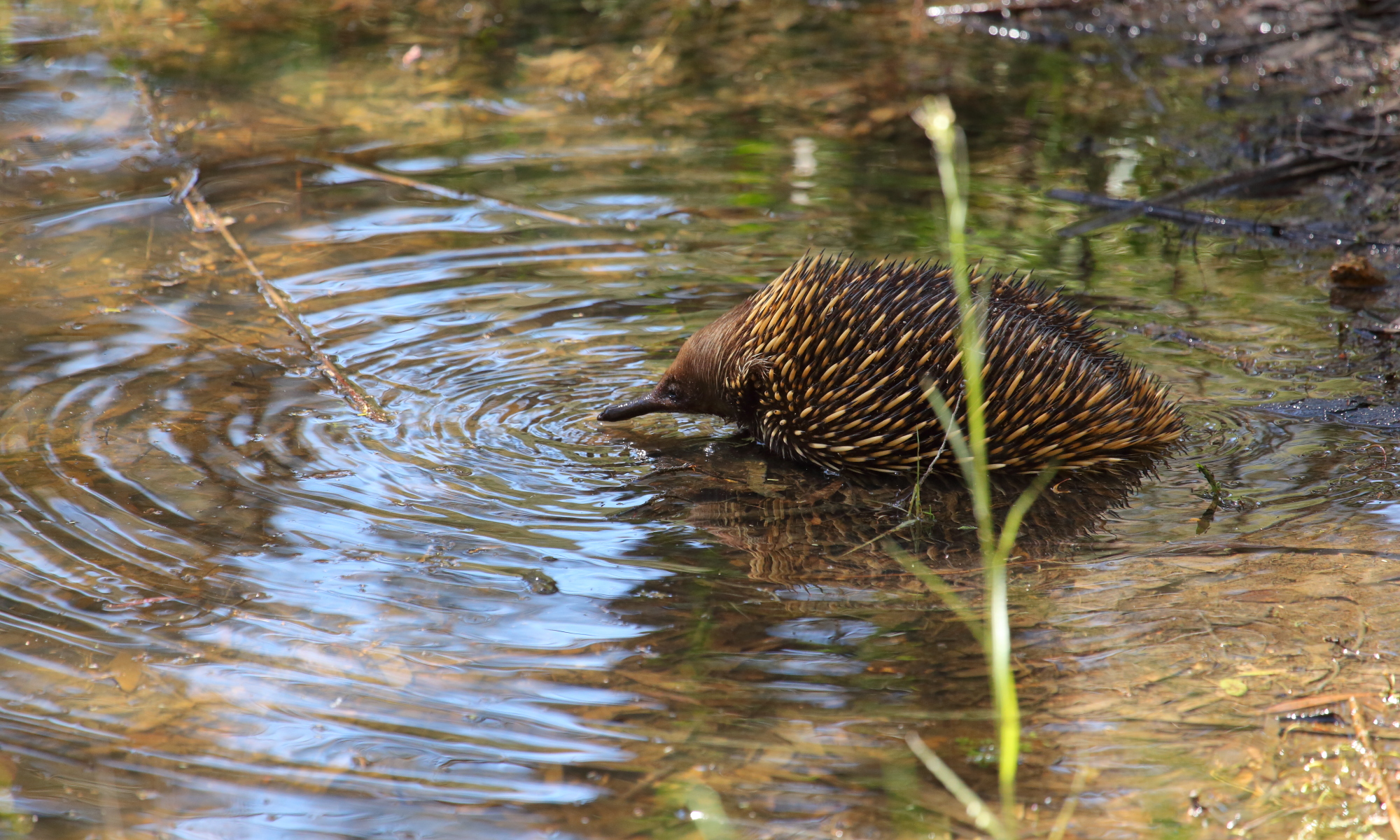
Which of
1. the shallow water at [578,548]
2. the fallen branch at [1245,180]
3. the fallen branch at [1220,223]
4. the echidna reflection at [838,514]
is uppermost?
the fallen branch at [1245,180]

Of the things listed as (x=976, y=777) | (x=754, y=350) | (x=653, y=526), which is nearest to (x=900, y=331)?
(x=754, y=350)

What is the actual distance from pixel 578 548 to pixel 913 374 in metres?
1.25

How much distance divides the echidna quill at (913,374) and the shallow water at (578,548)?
0.22 metres

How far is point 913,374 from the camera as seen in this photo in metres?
4.07

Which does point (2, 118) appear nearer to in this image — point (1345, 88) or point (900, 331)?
point (900, 331)

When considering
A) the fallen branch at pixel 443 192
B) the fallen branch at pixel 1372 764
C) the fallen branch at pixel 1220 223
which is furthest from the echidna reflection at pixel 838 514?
the fallen branch at pixel 1220 223

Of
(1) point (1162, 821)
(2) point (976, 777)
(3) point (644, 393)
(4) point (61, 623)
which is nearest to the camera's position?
(1) point (1162, 821)

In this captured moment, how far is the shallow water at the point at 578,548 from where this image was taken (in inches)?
102

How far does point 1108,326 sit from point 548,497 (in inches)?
105

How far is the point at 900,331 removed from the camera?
13.4ft

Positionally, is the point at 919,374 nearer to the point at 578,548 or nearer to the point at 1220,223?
the point at 578,548

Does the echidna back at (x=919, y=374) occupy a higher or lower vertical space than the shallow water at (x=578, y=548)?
higher

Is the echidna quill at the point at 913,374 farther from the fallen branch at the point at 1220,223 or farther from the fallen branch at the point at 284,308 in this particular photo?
the fallen branch at the point at 1220,223

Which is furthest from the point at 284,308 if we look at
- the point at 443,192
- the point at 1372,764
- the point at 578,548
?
the point at 1372,764
